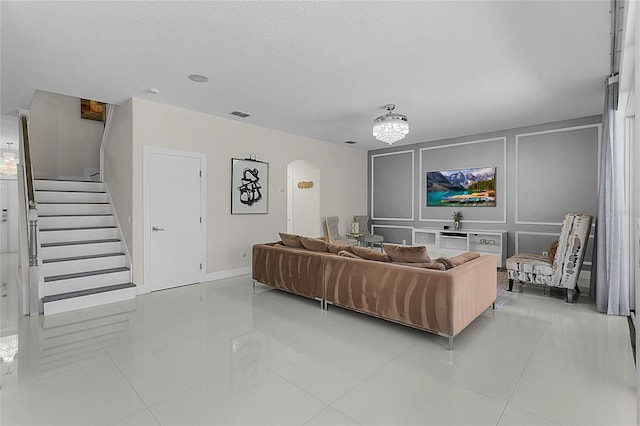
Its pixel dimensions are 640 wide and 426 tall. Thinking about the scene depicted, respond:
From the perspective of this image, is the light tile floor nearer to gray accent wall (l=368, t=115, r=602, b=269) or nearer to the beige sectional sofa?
the beige sectional sofa

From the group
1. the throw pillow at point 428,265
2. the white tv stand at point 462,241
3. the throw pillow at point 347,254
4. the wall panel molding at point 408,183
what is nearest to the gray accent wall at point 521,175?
the wall panel molding at point 408,183

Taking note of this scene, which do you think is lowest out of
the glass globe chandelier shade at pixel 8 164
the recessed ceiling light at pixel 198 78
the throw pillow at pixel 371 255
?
the throw pillow at pixel 371 255

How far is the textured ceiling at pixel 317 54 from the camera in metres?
2.47

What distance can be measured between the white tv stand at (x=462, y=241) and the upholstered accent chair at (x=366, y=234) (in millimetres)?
880

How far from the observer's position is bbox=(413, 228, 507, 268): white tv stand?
6.17 m

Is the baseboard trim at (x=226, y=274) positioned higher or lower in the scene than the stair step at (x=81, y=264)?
lower

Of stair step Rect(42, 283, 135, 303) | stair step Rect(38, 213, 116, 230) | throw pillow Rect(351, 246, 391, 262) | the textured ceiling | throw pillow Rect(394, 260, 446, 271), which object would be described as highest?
the textured ceiling

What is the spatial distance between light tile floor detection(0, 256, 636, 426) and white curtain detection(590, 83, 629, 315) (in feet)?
0.90

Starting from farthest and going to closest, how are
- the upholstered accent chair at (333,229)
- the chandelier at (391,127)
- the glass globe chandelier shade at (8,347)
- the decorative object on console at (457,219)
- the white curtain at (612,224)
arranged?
1. the upholstered accent chair at (333,229)
2. the decorative object on console at (457,219)
3. the chandelier at (391,127)
4. the white curtain at (612,224)
5. the glass globe chandelier shade at (8,347)

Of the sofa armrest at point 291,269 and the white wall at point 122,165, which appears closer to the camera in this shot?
the sofa armrest at point 291,269

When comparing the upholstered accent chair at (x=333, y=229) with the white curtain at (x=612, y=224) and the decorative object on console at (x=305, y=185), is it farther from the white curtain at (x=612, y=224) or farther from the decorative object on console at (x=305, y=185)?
the white curtain at (x=612, y=224)

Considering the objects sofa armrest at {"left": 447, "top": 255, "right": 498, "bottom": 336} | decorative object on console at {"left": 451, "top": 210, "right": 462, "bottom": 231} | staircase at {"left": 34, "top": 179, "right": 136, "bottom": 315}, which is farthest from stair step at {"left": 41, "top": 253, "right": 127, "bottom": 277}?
decorative object on console at {"left": 451, "top": 210, "right": 462, "bottom": 231}

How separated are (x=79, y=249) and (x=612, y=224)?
6.79 metres

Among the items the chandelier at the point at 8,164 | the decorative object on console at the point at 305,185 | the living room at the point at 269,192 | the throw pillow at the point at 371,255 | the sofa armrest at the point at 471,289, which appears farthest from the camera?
the decorative object on console at the point at 305,185
